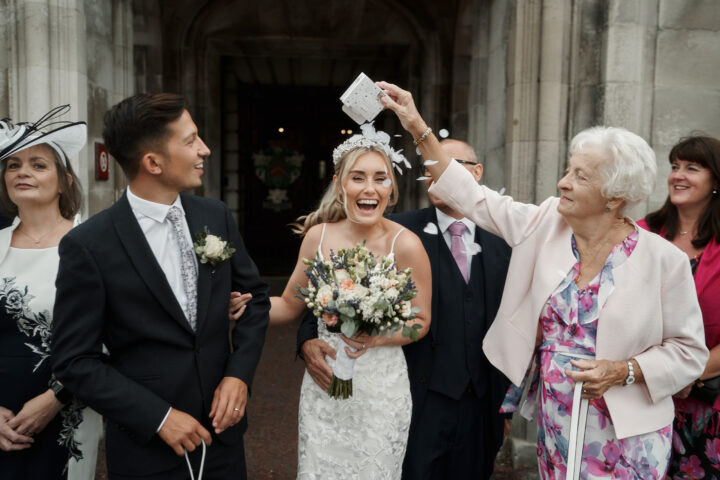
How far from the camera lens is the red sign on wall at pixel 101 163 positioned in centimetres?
490

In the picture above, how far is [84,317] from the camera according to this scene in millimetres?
1993

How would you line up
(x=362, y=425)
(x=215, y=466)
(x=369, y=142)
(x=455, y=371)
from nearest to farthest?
(x=215, y=466) < (x=362, y=425) < (x=369, y=142) < (x=455, y=371)

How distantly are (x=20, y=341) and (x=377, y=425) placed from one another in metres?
1.63

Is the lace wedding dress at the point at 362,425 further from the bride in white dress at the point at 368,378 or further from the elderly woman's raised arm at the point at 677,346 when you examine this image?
the elderly woman's raised arm at the point at 677,346

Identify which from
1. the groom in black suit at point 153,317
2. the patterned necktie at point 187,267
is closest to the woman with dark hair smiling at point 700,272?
the groom in black suit at point 153,317

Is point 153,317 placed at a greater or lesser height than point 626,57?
lesser

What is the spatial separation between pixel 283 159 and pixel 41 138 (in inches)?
375

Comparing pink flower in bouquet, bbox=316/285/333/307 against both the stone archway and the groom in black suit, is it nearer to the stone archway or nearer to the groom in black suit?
the groom in black suit

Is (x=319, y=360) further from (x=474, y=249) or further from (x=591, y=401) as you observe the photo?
(x=591, y=401)

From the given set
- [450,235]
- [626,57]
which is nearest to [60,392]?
[450,235]

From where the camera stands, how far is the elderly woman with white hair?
2.29m

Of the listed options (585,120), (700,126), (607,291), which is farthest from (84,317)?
(700,126)

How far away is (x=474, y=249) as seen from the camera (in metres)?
2.98

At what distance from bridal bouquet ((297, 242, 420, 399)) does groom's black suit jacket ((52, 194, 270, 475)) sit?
0.38 meters
